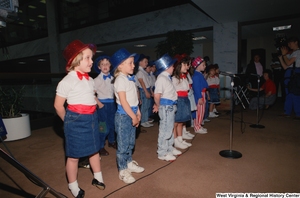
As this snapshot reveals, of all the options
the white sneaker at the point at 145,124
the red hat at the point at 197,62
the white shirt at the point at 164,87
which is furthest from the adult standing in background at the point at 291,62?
the white shirt at the point at 164,87

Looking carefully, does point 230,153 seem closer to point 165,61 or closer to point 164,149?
point 164,149

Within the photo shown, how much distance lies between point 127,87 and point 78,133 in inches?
26.5

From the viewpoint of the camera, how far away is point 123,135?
2.22 meters

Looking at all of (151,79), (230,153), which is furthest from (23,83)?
(230,153)

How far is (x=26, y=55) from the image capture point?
42.8ft

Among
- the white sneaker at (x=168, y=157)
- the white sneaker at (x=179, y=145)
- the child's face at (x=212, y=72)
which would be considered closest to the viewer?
the white sneaker at (x=168, y=157)

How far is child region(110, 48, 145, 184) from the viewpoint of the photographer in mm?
2127

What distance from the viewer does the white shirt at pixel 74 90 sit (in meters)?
1.79

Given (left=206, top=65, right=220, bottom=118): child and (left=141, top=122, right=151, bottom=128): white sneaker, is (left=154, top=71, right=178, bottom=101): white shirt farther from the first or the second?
(left=206, top=65, right=220, bottom=118): child

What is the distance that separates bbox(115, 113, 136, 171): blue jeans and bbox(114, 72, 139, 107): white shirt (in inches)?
6.8

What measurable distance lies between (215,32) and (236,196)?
6.46m

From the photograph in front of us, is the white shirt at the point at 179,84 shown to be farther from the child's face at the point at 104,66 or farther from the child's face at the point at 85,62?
the child's face at the point at 85,62

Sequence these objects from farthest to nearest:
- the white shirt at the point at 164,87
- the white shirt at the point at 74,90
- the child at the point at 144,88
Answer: the child at the point at 144,88 < the white shirt at the point at 164,87 < the white shirt at the point at 74,90

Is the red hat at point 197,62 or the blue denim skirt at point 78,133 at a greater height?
the red hat at point 197,62
